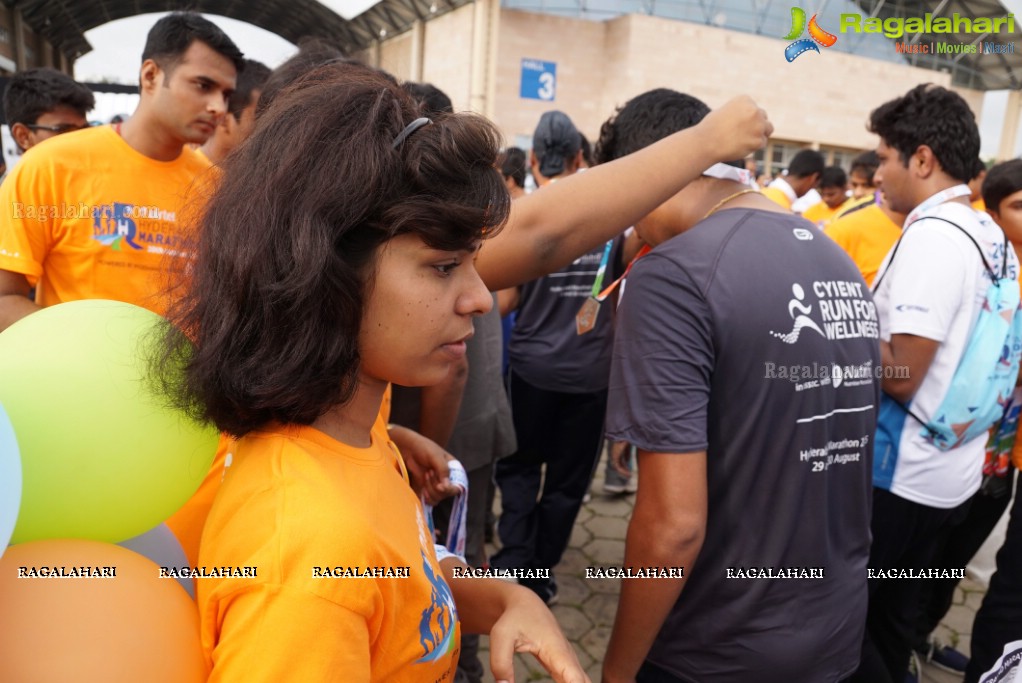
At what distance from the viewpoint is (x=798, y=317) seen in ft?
4.59

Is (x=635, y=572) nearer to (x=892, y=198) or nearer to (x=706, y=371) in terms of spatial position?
(x=706, y=371)

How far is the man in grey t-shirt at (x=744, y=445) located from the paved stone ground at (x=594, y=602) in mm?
1629

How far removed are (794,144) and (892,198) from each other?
2290 cm

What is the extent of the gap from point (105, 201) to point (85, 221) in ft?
0.33

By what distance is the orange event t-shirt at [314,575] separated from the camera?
74 centimetres

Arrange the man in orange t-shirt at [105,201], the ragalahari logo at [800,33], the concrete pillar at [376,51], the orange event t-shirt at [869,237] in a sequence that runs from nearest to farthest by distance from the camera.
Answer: the man in orange t-shirt at [105,201] < the ragalahari logo at [800,33] < the orange event t-shirt at [869,237] < the concrete pillar at [376,51]

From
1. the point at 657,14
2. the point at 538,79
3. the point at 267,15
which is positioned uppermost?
the point at 657,14

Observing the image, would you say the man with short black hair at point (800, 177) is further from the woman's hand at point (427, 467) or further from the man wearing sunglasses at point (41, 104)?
the woman's hand at point (427, 467)

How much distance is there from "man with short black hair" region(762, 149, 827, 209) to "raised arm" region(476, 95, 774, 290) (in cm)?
574

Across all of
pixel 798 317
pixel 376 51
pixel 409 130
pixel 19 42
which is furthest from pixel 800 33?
pixel 376 51

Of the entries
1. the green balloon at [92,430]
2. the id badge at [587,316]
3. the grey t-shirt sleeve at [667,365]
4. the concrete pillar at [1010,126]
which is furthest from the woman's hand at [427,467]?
the concrete pillar at [1010,126]

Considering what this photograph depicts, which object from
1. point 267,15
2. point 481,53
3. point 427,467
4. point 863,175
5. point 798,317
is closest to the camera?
point 798,317

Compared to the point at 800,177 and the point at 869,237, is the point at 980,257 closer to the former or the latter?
the point at 869,237

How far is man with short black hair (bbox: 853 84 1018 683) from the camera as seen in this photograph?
2.06 meters
